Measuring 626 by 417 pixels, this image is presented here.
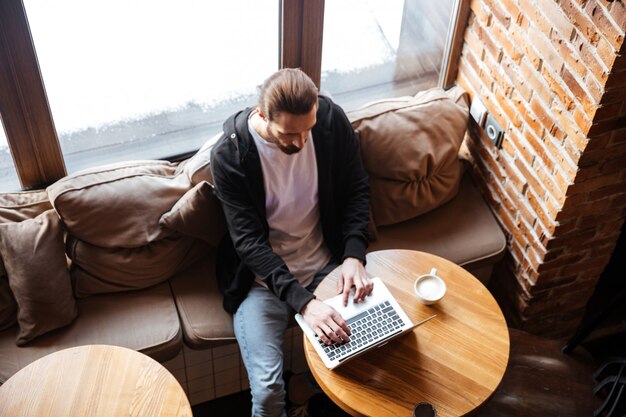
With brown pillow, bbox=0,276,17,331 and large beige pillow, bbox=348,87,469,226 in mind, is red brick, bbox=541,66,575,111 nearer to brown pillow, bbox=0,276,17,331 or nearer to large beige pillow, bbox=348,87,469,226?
large beige pillow, bbox=348,87,469,226

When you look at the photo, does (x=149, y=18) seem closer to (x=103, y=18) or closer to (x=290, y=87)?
(x=103, y=18)

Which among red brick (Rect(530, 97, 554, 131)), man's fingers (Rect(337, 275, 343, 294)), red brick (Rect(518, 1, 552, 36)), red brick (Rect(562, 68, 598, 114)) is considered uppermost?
red brick (Rect(518, 1, 552, 36))

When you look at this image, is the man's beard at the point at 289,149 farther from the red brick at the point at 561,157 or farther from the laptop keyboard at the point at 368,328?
the red brick at the point at 561,157

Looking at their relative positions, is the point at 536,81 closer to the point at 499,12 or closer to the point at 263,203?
the point at 499,12

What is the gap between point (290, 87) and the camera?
1.90 metres

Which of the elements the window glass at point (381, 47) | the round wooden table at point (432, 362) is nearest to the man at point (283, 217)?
the round wooden table at point (432, 362)

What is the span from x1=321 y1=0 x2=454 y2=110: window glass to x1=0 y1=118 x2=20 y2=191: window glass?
117 cm

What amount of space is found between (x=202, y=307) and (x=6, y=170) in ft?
2.75

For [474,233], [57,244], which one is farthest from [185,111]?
Answer: [474,233]

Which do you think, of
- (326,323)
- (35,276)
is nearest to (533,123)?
(326,323)

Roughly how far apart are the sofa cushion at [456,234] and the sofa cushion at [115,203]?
0.77 m

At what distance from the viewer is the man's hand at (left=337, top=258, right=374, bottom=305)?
201cm

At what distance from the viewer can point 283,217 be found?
2229 millimetres

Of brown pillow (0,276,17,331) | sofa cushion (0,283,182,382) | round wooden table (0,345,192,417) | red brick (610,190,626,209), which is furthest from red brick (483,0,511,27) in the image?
brown pillow (0,276,17,331)
